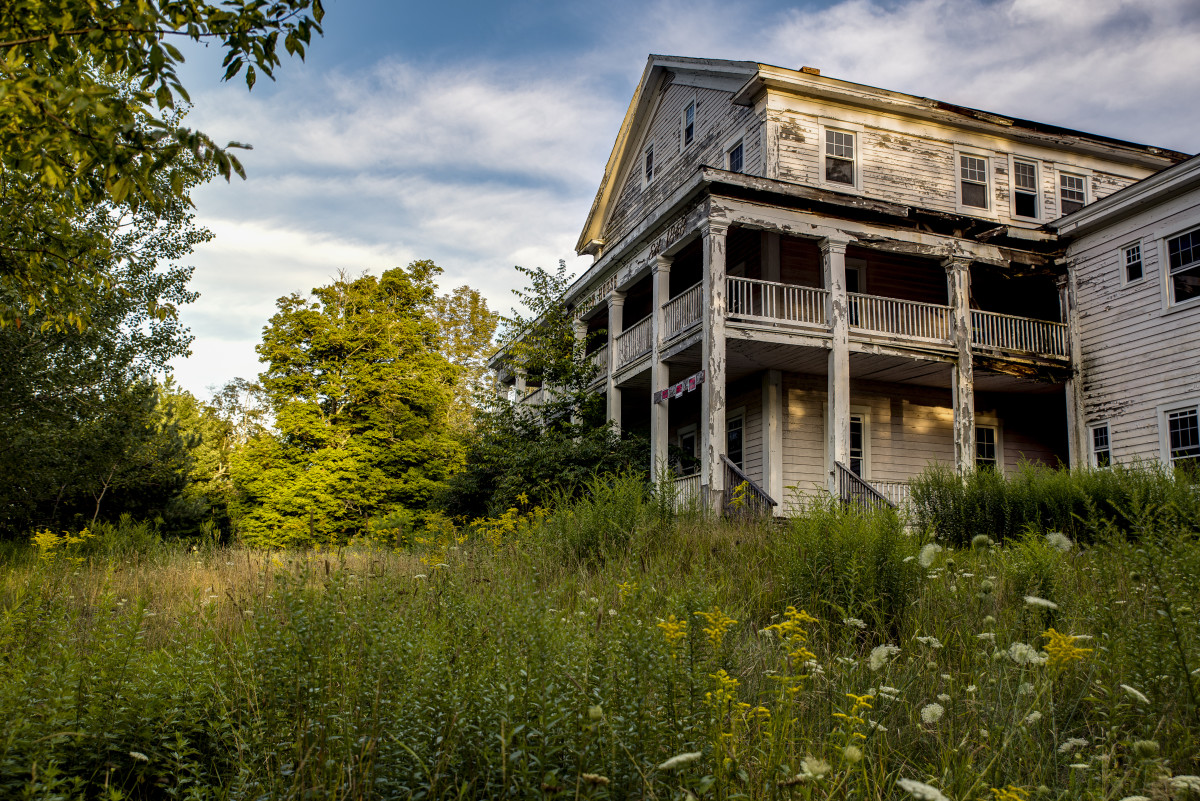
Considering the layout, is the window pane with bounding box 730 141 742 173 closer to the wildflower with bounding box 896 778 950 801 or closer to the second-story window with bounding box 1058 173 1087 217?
the second-story window with bounding box 1058 173 1087 217

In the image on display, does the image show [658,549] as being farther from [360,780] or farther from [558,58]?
[558,58]

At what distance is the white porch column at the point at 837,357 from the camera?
50.3ft

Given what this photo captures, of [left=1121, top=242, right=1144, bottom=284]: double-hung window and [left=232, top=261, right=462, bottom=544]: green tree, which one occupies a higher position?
[left=1121, top=242, right=1144, bottom=284]: double-hung window

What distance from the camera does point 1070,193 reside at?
2006 cm

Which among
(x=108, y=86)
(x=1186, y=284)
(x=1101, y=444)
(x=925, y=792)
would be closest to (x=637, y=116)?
(x=1186, y=284)

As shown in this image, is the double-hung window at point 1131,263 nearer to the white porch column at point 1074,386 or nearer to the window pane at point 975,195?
the white porch column at point 1074,386

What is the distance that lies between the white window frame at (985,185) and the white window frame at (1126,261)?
10.00ft

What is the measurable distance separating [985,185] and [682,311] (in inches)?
331

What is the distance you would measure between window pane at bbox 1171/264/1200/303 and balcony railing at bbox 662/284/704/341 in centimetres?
890

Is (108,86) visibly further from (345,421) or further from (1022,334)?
(345,421)

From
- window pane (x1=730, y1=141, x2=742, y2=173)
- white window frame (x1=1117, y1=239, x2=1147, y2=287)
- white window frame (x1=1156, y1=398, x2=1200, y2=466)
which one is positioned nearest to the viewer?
white window frame (x1=1156, y1=398, x2=1200, y2=466)

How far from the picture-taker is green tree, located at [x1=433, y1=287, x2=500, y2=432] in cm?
3925

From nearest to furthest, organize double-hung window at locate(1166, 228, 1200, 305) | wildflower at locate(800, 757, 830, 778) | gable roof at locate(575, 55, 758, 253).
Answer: wildflower at locate(800, 757, 830, 778) → double-hung window at locate(1166, 228, 1200, 305) → gable roof at locate(575, 55, 758, 253)

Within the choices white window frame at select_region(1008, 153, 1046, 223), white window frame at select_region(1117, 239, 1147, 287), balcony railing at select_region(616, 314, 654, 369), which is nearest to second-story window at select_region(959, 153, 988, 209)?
white window frame at select_region(1008, 153, 1046, 223)
